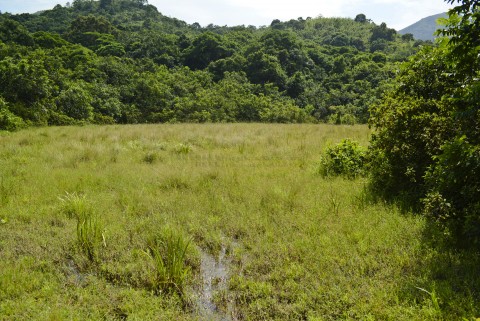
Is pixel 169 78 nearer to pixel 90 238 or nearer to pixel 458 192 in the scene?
pixel 90 238

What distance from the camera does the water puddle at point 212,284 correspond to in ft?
12.7

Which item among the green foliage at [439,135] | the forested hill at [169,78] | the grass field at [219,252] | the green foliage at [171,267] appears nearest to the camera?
the grass field at [219,252]

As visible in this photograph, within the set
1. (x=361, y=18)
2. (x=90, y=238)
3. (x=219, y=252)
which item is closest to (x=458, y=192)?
(x=219, y=252)

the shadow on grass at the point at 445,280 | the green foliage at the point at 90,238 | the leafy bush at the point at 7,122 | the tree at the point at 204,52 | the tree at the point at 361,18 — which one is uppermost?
the tree at the point at 361,18

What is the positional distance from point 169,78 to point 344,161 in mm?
38219

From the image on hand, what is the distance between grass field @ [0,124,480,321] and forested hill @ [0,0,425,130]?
484 inches

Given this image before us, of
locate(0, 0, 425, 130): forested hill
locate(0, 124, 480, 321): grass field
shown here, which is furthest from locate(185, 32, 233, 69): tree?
locate(0, 124, 480, 321): grass field

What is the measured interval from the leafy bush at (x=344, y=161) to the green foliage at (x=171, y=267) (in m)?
4.83

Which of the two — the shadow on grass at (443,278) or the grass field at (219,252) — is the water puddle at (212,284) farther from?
the shadow on grass at (443,278)

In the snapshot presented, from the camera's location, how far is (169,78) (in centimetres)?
4322

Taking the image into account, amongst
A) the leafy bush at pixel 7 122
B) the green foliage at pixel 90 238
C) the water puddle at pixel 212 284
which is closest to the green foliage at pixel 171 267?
the water puddle at pixel 212 284

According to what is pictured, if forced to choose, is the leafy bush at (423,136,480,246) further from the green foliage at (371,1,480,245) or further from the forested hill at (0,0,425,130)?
the forested hill at (0,0,425,130)

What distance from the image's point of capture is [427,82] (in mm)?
6426

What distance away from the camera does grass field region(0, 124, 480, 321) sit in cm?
384
